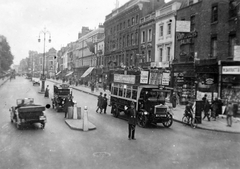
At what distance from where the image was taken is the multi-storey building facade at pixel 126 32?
42.4 m

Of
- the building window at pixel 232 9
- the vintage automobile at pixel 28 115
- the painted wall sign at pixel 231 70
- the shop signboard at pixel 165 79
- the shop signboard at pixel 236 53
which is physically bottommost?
the vintage automobile at pixel 28 115

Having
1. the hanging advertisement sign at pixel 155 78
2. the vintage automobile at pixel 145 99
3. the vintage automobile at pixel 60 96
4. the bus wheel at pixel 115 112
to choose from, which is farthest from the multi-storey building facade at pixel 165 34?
the vintage automobile at pixel 60 96

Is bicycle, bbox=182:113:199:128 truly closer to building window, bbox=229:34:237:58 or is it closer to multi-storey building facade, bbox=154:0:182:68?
building window, bbox=229:34:237:58

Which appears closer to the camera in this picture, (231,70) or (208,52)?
(231,70)

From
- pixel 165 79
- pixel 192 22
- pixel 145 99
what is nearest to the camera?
pixel 145 99

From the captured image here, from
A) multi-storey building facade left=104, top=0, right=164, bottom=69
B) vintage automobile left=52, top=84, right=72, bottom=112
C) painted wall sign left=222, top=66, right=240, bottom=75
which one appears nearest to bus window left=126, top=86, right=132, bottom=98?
vintage automobile left=52, top=84, right=72, bottom=112

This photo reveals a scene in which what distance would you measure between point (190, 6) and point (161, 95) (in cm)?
1528

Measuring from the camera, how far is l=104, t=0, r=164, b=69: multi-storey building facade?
42.4m

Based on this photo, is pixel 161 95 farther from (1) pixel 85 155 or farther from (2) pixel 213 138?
(1) pixel 85 155

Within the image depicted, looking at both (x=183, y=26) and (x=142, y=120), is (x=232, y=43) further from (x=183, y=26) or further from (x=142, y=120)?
(x=142, y=120)

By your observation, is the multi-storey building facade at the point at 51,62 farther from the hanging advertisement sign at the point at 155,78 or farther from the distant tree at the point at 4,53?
the hanging advertisement sign at the point at 155,78

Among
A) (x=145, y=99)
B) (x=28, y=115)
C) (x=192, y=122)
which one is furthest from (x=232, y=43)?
(x=28, y=115)

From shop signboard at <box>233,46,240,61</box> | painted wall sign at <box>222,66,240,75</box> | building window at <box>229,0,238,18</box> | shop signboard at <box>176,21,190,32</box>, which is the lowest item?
painted wall sign at <box>222,66,240,75</box>

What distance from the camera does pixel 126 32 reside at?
1842 inches
